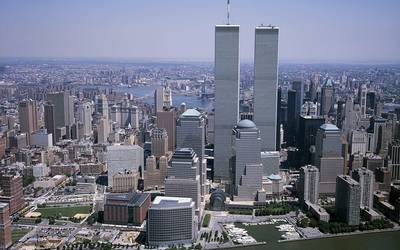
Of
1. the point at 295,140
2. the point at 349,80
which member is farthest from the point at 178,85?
the point at 295,140

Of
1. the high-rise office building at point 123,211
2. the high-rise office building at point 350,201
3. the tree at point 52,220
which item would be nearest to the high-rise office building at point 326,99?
the high-rise office building at point 350,201

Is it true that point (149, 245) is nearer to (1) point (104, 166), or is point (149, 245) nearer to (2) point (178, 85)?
(1) point (104, 166)

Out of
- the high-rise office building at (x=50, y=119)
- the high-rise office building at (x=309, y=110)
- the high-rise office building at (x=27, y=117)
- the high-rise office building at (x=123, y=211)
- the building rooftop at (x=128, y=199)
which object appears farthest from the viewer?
the high-rise office building at (x=50, y=119)

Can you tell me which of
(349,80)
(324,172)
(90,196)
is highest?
(349,80)

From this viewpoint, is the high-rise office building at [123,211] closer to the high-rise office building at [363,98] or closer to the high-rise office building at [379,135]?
the high-rise office building at [379,135]

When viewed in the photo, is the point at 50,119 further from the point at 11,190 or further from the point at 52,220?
the point at 52,220

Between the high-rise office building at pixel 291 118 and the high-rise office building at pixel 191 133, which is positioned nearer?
the high-rise office building at pixel 191 133

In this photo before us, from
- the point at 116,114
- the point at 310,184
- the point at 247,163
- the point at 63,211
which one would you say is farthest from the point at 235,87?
the point at 116,114
